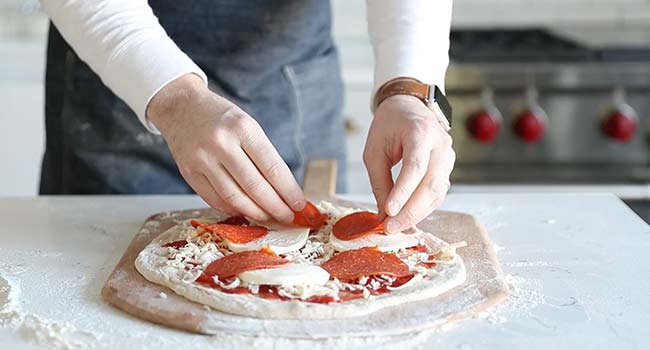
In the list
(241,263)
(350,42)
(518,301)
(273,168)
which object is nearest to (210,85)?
(273,168)

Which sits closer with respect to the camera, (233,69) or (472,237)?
(472,237)

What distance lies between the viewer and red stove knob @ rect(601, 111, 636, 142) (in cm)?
192

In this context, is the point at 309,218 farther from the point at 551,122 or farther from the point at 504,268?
the point at 551,122

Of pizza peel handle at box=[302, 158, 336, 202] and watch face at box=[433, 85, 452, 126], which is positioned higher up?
watch face at box=[433, 85, 452, 126]

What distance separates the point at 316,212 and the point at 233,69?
1.54ft

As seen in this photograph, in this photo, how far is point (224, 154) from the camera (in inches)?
36.8

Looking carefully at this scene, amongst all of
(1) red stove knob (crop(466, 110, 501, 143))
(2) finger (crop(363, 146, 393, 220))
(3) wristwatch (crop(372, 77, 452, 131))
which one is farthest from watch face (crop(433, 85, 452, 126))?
(1) red stove knob (crop(466, 110, 501, 143))

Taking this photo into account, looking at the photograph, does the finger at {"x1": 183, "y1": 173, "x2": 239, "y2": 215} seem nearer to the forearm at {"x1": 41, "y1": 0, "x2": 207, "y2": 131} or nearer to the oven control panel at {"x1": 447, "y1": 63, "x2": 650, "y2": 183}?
the forearm at {"x1": 41, "y1": 0, "x2": 207, "y2": 131}

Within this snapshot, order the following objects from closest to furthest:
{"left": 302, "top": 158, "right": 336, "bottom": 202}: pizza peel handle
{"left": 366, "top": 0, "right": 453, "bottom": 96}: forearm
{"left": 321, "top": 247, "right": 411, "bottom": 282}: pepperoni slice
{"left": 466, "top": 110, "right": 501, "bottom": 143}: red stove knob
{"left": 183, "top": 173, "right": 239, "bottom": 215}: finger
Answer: {"left": 321, "top": 247, "right": 411, "bottom": 282}: pepperoni slice, {"left": 183, "top": 173, "right": 239, "bottom": 215}: finger, {"left": 366, "top": 0, "right": 453, "bottom": 96}: forearm, {"left": 302, "top": 158, "right": 336, "bottom": 202}: pizza peel handle, {"left": 466, "top": 110, "right": 501, "bottom": 143}: red stove knob

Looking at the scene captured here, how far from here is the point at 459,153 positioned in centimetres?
200

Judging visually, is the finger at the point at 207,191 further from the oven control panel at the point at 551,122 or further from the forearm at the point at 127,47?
the oven control panel at the point at 551,122

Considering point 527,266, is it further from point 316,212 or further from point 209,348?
point 209,348

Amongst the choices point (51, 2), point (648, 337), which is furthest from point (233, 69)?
point (648, 337)

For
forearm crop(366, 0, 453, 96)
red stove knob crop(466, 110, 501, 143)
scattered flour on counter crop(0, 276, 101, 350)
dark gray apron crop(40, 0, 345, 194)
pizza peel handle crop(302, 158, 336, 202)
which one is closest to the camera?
scattered flour on counter crop(0, 276, 101, 350)
